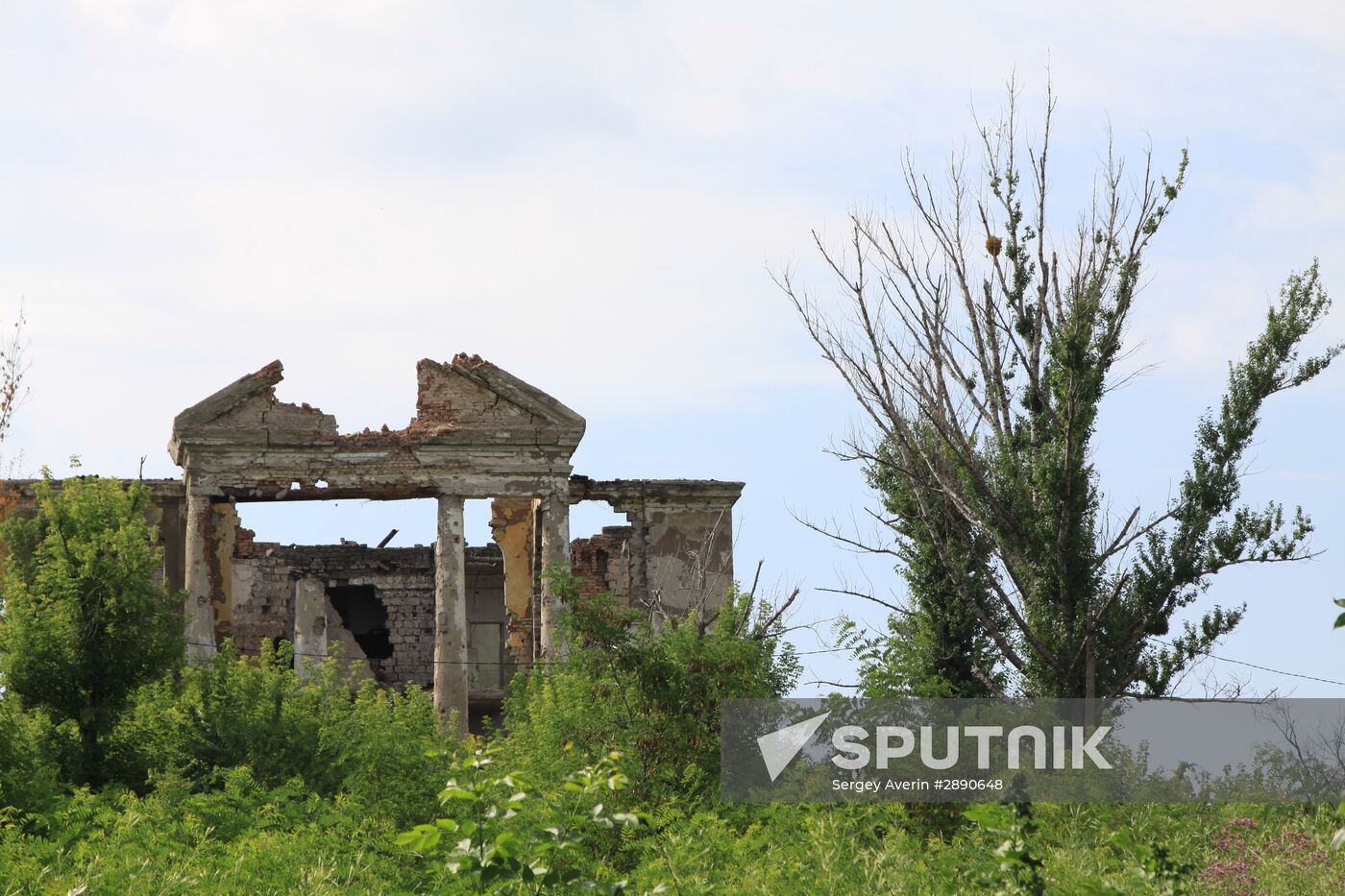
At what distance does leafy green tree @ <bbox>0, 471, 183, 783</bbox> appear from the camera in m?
13.1

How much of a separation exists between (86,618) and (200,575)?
658 centimetres

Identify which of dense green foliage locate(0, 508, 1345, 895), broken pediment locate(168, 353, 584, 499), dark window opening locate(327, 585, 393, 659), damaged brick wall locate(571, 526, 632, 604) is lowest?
dense green foliage locate(0, 508, 1345, 895)

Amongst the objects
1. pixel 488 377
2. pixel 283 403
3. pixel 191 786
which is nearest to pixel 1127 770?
pixel 191 786

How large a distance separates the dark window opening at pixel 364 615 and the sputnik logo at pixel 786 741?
16756 mm

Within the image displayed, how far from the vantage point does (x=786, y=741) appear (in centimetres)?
1205

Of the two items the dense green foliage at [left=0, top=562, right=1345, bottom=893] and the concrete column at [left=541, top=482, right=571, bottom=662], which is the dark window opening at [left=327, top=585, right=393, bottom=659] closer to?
the concrete column at [left=541, top=482, right=571, bottom=662]

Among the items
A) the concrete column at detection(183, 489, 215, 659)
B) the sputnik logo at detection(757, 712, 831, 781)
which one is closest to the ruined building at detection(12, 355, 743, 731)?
the concrete column at detection(183, 489, 215, 659)

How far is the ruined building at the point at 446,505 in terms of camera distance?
65.8ft

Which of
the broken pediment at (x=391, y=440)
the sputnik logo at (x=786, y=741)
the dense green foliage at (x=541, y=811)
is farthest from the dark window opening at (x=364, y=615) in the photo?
the sputnik logo at (x=786, y=741)

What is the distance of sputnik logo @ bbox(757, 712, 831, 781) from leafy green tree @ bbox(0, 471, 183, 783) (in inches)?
215

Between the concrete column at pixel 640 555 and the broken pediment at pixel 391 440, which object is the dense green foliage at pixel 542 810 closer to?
the broken pediment at pixel 391 440

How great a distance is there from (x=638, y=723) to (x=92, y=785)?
459cm

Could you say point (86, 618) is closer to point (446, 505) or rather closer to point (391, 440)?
point (391, 440)

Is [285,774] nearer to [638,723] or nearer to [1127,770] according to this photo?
[638,723]
